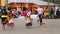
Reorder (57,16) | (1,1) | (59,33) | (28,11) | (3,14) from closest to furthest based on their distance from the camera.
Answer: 1. (59,33)
2. (3,14)
3. (28,11)
4. (57,16)
5. (1,1)

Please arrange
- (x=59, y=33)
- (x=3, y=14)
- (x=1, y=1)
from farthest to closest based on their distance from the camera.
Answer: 1. (x=1, y=1)
2. (x=3, y=14)
3. (x=59, y=33)

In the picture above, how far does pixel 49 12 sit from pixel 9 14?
70.4 feet

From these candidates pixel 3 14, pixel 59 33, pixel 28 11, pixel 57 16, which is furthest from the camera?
pixel 57 16

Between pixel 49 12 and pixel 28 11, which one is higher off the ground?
pixel 28 11

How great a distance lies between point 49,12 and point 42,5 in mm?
9565

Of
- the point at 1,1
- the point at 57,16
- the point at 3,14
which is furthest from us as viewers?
the point at 1,1

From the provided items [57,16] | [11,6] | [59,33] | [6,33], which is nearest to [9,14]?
[6,33]

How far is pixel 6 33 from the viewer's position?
15.2 m

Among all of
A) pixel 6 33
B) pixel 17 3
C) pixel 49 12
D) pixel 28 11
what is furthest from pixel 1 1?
pixel 6 33

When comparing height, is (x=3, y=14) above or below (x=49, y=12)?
above

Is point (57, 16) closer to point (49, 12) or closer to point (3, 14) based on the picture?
point (49, 12)

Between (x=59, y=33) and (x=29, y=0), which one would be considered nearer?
(x=59, y=33)

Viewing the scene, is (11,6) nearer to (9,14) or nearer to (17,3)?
(17,3)

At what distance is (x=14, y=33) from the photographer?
15.1m
